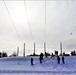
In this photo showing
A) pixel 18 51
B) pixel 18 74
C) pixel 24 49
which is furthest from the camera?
pixel 18 51

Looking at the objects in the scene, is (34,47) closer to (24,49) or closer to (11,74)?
(24,49)

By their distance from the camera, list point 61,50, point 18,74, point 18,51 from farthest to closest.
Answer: point 18,51, point 61,50, point 18,74

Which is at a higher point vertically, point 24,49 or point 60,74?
point 24,49

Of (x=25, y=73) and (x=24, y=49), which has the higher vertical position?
(x=24, y=49)

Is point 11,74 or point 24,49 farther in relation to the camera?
point 24,49

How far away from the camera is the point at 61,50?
76875 mm

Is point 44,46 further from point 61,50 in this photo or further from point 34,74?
point 34,74

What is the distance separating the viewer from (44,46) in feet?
265

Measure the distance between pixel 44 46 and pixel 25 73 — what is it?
2079 inches

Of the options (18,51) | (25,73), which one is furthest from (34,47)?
(25,73)

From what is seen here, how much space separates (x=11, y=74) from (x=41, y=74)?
4.11m

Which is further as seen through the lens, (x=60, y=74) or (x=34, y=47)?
(x=34, y=47)

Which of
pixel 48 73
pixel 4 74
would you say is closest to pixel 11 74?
pixel 4 74

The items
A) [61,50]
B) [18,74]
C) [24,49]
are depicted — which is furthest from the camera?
[24,49]
